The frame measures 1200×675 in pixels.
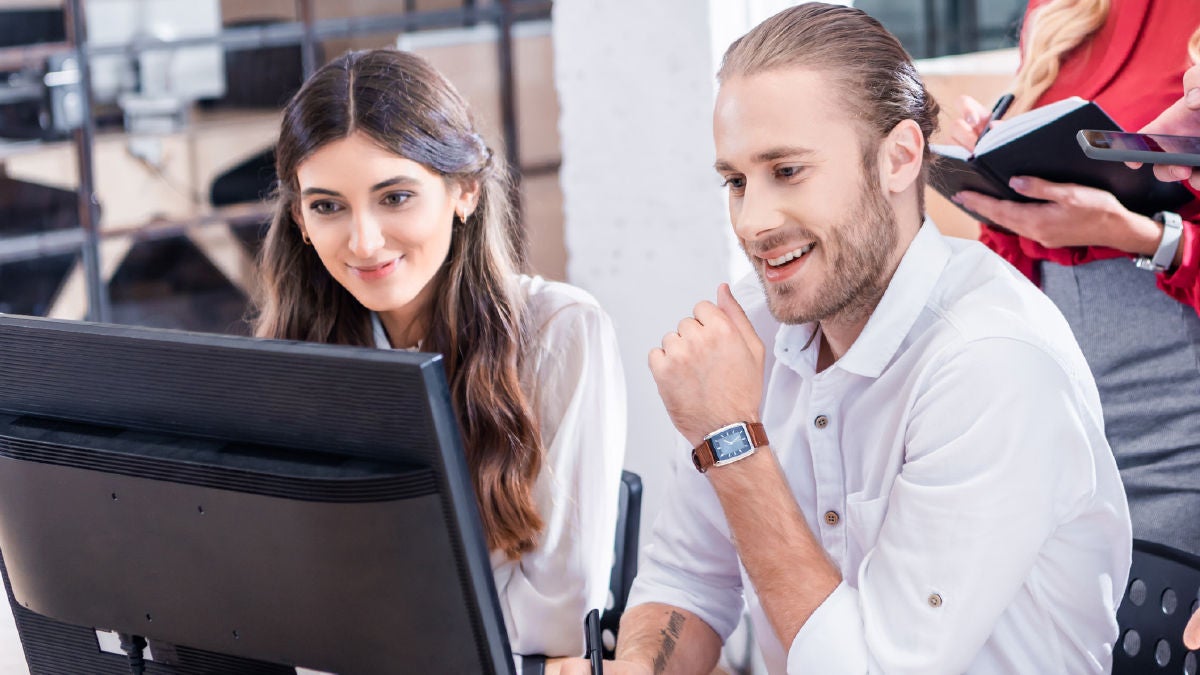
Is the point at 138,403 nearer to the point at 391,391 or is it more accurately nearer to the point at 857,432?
the point at 391,391

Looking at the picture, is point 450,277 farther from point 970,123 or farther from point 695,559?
point 970,123

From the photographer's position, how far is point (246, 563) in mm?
908

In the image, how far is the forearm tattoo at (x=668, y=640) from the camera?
1369 mm

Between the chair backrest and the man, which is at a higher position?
the man

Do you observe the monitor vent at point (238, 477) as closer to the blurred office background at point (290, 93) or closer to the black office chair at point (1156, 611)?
the black office chair at point (1156, 611)

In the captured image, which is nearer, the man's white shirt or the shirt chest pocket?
the man's white shirt

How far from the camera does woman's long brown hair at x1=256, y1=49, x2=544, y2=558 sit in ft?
5.32

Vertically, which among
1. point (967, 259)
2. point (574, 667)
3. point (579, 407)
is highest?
point (967, 259)

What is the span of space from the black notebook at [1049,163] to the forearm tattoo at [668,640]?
1.98 ft

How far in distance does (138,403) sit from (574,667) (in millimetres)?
520

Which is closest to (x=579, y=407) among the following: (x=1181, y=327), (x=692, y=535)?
(x=692, y=535)

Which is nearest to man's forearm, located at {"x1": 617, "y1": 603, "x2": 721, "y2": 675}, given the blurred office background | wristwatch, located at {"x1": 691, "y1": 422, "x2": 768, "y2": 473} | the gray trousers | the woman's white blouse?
the woman's white blouse

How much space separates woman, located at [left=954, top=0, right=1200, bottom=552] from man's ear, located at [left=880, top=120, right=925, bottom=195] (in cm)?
35

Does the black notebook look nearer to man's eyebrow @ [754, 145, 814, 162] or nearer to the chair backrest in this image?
man's eyebrow @ [754, 145, 814, 162]
